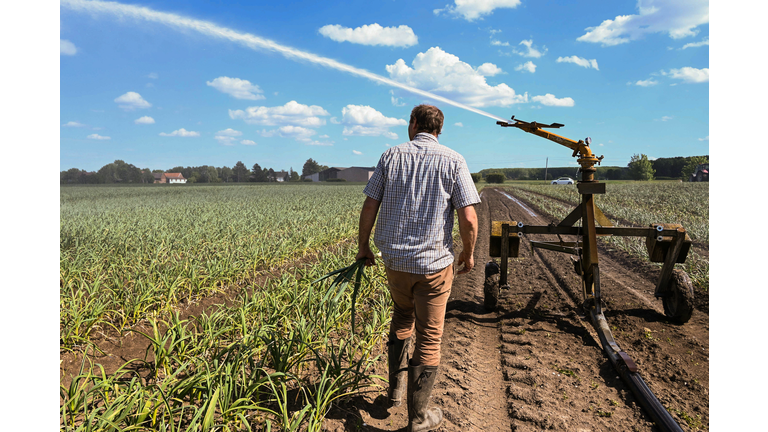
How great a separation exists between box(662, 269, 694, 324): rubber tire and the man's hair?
3573 millimetres

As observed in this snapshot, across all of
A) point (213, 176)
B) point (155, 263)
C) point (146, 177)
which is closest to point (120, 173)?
point (146, 177)

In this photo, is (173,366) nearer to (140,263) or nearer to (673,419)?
(140,263)

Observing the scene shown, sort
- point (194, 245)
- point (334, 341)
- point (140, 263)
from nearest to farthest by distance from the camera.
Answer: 1. point (334, 341)
2. point (140, 263)
3. point (194, 245)

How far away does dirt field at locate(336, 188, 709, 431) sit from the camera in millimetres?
2668

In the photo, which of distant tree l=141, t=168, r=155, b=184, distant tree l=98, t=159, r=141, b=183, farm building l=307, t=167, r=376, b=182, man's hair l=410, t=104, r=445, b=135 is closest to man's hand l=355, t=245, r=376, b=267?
man's hair l=410, t=104, r=445, b=135

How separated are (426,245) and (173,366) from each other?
2563mm

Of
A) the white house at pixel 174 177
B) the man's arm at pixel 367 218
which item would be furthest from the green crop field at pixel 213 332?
the white house at pixel 174 177

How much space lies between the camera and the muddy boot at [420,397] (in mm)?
2504

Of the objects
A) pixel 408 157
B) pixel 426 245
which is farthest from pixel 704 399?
pixel 408 157

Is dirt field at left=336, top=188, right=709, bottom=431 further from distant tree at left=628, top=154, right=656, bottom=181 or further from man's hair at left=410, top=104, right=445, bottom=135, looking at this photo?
distant tree at left=628, top=154, right=656, bottom=181

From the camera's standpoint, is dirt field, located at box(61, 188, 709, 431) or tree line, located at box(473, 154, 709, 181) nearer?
dirt field, located at box(61, 188, 709, 431)

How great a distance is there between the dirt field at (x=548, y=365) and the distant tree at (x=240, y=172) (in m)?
96.7

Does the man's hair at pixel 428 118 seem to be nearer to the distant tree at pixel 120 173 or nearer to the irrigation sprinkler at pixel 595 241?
the irrigation sprinkler at pixel 595 241

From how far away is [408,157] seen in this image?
245 cm
